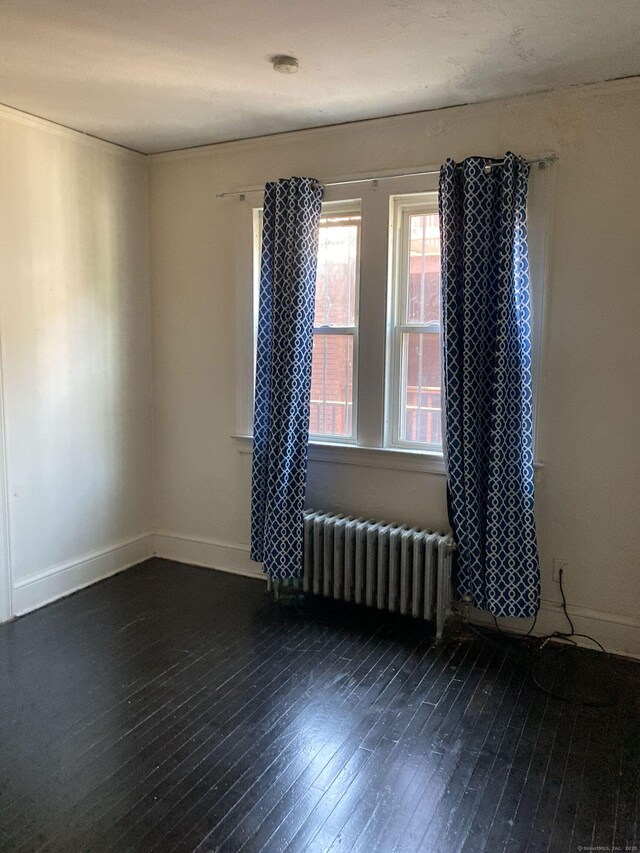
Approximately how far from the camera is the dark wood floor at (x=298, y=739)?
1929 mm

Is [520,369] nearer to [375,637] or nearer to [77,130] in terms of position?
[375,637]

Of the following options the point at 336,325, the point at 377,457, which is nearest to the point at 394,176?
the point at 336,325

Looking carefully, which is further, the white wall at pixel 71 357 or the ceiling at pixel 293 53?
the white wall at pixel 71 357

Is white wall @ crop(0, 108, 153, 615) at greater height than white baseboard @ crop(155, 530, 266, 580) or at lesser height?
greater

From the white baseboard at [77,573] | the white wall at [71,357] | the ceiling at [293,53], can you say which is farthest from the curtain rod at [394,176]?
the white baseboard at [77,573]

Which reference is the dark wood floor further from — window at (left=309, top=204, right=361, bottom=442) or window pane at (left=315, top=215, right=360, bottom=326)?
window pane at (left=315, top=215, right=360, bottom=326)

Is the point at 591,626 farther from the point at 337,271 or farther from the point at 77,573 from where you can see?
the point at 77,573

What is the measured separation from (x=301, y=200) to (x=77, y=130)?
4.39ft

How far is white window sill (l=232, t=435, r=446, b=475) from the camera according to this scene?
335 centimetres

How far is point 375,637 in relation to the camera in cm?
318

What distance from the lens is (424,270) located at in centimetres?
337

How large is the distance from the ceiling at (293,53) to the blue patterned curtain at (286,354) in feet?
1.59

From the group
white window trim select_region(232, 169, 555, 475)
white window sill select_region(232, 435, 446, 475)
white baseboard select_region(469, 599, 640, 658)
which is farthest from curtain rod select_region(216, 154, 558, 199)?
white baseboard select_region(469, 599, 640, 658)

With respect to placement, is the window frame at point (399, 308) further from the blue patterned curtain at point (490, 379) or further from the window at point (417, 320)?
the blue patterned curtain at point (490, 379)
